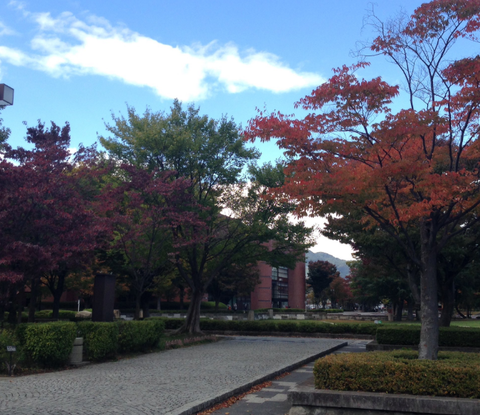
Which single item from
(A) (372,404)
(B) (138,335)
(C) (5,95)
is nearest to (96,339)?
(B) (138,335)

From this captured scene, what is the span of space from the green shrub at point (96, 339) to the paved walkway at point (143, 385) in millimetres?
513

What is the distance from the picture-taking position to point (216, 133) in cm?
2341

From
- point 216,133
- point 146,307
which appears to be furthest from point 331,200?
point 146,307

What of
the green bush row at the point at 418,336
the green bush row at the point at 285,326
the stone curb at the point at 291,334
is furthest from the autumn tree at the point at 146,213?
the green bush row at the point at 418,336

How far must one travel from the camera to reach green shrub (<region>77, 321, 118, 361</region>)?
13.9 metres

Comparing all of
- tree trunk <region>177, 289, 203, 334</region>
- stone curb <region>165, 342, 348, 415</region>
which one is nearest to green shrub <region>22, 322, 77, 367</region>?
stone curb <region>165, 342, 348, 415</region>

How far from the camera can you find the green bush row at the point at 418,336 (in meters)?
17.3

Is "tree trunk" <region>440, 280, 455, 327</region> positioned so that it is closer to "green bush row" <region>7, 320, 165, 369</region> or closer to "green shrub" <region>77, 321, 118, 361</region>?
"green bush row" <region>7, 320, 165, 369</region>

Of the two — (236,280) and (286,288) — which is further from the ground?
(236,280)

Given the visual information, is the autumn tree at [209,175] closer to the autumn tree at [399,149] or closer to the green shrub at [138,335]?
the green shrub at [138,335]

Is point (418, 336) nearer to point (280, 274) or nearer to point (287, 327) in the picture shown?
point (287, 327)

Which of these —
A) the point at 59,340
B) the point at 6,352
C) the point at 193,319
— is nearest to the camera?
the point at 6,352

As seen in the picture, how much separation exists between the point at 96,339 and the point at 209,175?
11.4 meters

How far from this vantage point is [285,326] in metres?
28.1
